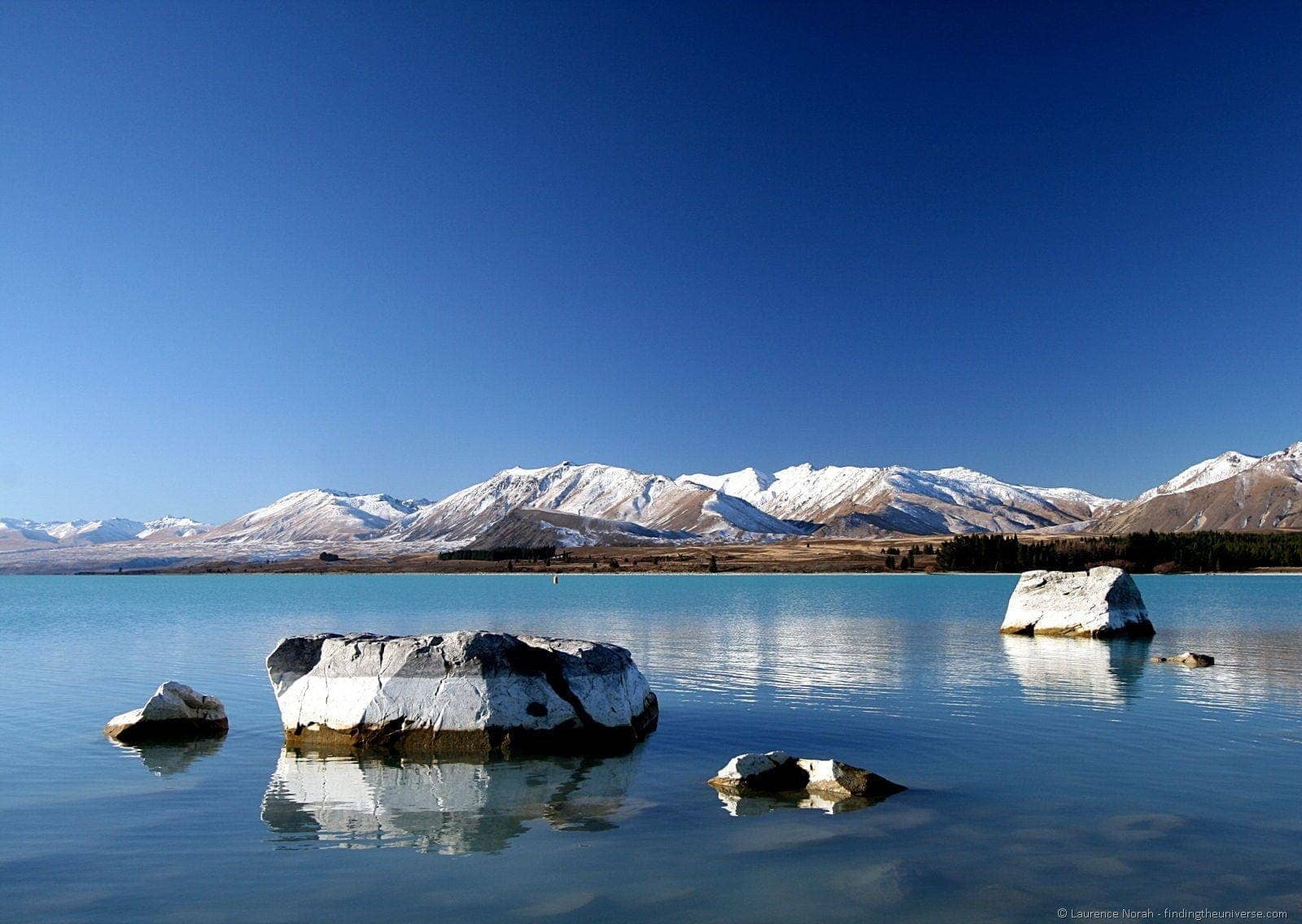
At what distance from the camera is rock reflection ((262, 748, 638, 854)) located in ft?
43.7

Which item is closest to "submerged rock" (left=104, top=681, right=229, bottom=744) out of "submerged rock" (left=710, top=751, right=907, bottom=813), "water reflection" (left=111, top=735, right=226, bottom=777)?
"water reflection" (left=111, top=735, right=226, bottom=777)

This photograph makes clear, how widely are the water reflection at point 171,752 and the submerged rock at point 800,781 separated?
10.8m

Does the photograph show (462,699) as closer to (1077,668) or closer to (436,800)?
(436,800)

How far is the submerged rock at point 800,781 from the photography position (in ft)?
48.8

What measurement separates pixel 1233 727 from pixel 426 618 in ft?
159

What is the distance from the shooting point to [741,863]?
462 inches

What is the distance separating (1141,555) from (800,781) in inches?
6517

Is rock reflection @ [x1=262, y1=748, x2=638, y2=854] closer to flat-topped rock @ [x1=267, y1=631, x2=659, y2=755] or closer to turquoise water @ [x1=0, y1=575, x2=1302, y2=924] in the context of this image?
turquoise water @ [x1=0, y1=575, x2=1302, y2=924]

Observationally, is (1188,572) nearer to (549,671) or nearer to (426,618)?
(426,618)

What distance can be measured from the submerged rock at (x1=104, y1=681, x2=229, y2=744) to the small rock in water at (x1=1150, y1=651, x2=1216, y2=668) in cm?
3198

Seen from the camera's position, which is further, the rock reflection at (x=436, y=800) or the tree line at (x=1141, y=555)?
the tree line at (x=1141, y=555)

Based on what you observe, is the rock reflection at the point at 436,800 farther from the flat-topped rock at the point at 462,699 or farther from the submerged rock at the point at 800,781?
the submerged rock at the point at 800,781

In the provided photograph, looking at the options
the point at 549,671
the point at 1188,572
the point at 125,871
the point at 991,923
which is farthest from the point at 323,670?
the point at 1188,572

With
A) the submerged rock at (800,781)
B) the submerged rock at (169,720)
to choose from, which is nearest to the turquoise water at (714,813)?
the submerged rock at (800,781)
